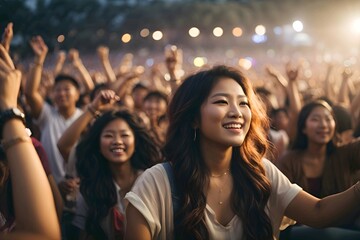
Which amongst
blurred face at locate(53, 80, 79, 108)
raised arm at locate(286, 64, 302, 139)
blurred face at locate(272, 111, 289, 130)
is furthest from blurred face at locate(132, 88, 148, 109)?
raised arm at locate(286, 64, 302, 139)

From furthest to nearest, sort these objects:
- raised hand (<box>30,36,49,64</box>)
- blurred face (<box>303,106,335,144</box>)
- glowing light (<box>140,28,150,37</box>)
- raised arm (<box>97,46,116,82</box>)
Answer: glowing light (<box>140,28,150,37</box>) → raised arm (<box>97,46,116,82</box>) → raised hand (<box>30,36,49,64</box>) → blurred face (<box>303,106,335,144</box>)

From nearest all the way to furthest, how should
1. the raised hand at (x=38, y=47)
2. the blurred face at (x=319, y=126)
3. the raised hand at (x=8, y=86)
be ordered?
1. the raised hand at (x=8, y=86)
2. the blurred face at (x=319, y=126)
3. the raised hand at (x=38, y=47)

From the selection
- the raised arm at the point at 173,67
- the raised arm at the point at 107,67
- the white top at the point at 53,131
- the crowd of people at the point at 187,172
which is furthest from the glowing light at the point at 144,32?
the crowd of people at the point at 187,172

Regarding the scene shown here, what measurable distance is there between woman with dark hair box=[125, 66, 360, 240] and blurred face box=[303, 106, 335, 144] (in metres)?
1.61

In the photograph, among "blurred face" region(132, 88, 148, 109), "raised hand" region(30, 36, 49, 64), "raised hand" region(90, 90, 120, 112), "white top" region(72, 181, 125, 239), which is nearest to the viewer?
"white top" region(72, 181, 125, 239)

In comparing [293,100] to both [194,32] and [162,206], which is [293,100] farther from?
[194,32]

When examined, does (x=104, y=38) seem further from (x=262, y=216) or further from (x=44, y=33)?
(x=262, y=216)

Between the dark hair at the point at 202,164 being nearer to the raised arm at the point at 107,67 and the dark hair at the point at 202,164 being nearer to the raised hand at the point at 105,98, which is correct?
the raised hand at the point at 105,98

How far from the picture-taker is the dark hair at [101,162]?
11.1 feet

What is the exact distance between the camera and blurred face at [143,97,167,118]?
5793 mm

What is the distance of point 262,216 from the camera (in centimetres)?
247

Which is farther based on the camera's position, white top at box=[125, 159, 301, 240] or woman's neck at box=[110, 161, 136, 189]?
woman's neck at box=[110, 161, 136, 189]

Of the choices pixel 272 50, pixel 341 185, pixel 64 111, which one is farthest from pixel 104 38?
pixel 341 185

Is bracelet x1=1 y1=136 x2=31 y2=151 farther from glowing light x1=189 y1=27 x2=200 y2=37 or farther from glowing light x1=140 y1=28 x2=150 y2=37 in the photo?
glowing light x1=189 y1=27 x2=200 y2=37
